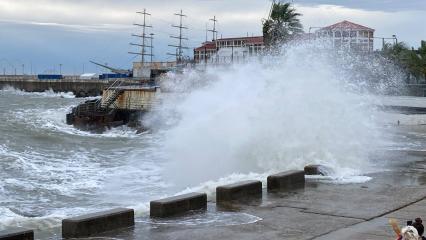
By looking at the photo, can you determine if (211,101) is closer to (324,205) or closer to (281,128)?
(281,128)

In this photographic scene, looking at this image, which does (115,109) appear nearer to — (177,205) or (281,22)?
(281,22)

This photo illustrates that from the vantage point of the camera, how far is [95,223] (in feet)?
21.2

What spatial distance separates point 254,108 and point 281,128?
0.97 m

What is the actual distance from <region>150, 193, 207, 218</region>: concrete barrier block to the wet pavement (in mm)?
133

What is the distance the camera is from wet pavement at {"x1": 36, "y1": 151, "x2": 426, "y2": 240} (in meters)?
6.41

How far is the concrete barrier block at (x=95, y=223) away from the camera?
634cm

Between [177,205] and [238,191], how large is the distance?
49.2 inches

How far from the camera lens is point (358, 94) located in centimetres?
1592

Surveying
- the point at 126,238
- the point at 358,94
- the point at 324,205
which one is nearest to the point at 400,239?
the point at 126,238

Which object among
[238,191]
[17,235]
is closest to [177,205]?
[238,191]

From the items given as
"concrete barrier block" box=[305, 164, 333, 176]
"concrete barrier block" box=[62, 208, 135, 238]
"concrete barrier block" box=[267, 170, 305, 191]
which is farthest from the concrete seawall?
"concrete barrier block" box=[62, 208, 135, 238]

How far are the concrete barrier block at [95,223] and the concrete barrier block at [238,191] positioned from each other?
5.72 ft

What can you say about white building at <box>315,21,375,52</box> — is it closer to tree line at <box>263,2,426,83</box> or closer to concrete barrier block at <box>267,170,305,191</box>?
tree line at <box>263,2,426,83</box>

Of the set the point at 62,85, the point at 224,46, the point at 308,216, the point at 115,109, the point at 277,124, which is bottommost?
the point at 115,109
